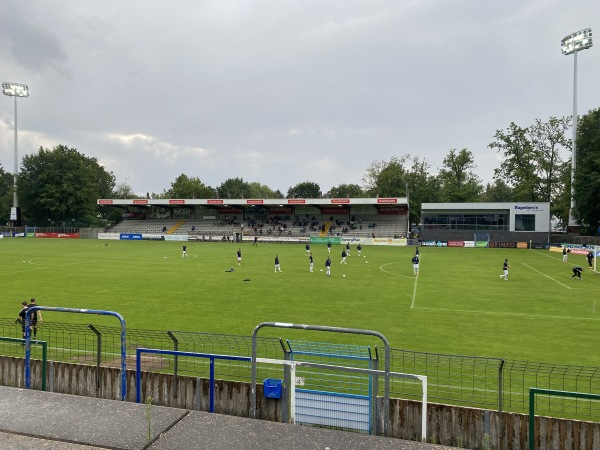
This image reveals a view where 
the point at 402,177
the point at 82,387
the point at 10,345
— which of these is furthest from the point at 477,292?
the point at 402,177

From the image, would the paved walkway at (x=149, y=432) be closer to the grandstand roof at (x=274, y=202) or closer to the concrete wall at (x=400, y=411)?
the concrete wall at (x=400, y=411)

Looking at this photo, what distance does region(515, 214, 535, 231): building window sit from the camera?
5997 cm

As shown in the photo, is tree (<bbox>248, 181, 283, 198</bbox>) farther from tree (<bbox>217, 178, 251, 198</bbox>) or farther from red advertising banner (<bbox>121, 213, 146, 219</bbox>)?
red advertising banner (<bbox>121, 213, 146, 219</bbox>)

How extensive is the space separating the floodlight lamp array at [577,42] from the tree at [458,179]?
3139 cm

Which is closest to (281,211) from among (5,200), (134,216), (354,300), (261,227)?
(261,227)

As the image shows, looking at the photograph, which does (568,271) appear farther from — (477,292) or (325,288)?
(325,288)

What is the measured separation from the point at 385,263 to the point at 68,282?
26412mm

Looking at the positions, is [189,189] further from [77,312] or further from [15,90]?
[77,312]

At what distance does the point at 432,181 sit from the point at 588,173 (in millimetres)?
44082

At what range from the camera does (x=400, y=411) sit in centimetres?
710

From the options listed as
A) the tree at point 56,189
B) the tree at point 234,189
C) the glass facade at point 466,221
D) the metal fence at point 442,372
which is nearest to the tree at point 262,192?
the tree at point 234,189

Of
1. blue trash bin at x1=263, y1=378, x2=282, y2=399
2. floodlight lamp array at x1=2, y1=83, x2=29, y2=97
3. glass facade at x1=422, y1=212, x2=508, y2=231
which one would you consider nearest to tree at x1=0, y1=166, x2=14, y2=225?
floodlight lamp array at x1=2, y1=83, x2=29, y2=97

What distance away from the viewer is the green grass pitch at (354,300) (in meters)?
14.4

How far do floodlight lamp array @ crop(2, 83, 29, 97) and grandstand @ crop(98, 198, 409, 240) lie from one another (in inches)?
1165
